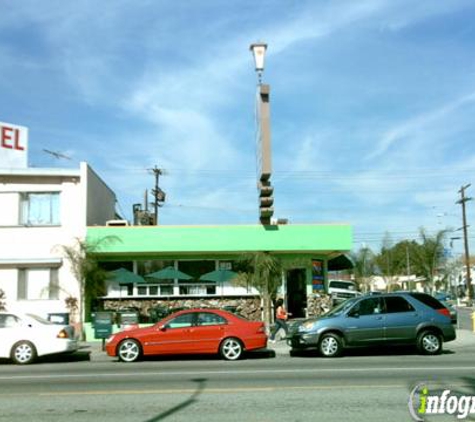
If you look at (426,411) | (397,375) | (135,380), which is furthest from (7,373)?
(426,411)

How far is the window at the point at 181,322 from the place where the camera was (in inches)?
654

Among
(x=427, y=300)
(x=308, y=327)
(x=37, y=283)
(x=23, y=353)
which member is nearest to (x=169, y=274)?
(x=37, y=283)

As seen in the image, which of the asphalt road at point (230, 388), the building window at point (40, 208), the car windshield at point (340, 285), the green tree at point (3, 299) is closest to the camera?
the asphalt road at point (230, 388)

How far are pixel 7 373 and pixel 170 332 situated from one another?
4.04 m

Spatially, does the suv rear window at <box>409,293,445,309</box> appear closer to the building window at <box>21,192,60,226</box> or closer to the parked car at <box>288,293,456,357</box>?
the parked car at <box>288,293,456,357</box>

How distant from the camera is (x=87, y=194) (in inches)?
989

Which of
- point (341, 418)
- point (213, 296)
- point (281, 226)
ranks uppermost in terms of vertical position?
point (281, 226)

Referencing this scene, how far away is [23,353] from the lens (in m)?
16.8

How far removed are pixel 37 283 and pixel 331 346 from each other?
12767mm

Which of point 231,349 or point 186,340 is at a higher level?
point 186,340

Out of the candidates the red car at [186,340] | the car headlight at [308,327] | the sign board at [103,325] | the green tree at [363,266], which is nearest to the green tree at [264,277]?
the sign board at [103,325]

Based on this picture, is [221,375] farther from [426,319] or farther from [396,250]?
[396,250]

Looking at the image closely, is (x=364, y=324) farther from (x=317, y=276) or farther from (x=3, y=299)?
(x=3, y=299)

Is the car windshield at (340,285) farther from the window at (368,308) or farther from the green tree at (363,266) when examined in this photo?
Result: the window at (368,308)
